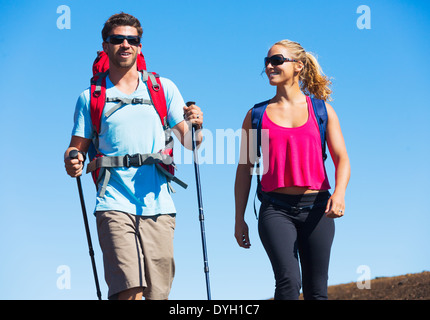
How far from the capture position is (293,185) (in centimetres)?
711

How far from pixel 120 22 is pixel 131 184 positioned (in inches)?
82.0

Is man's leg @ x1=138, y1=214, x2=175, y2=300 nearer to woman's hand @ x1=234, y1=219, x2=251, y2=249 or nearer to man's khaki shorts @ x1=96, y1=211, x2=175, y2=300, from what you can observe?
man's khaki shorts @ x1=96, y1=211, x2=175, y2=300

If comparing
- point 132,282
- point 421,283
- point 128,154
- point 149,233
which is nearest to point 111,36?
point 128,154

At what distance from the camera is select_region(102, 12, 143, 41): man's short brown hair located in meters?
7.50

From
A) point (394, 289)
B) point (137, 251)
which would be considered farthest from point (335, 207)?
point (394, 289)

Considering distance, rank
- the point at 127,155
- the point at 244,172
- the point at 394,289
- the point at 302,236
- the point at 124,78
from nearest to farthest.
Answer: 1. the point at 127,155
2. the point at 302,236
3. the point at 124,78
4. the point at 244,172
5. the point at 394,289

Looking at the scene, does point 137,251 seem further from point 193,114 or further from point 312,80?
point 312,80

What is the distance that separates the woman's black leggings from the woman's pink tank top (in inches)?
6.0

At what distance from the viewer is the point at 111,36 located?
7.40 metres

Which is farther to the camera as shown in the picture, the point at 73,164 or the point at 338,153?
the point at 338,153

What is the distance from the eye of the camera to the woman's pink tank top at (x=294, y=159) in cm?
712

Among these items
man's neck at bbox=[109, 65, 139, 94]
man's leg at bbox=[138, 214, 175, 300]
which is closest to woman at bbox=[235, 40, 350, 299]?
man's leg at bbox=[138, 214, 175, 300]
